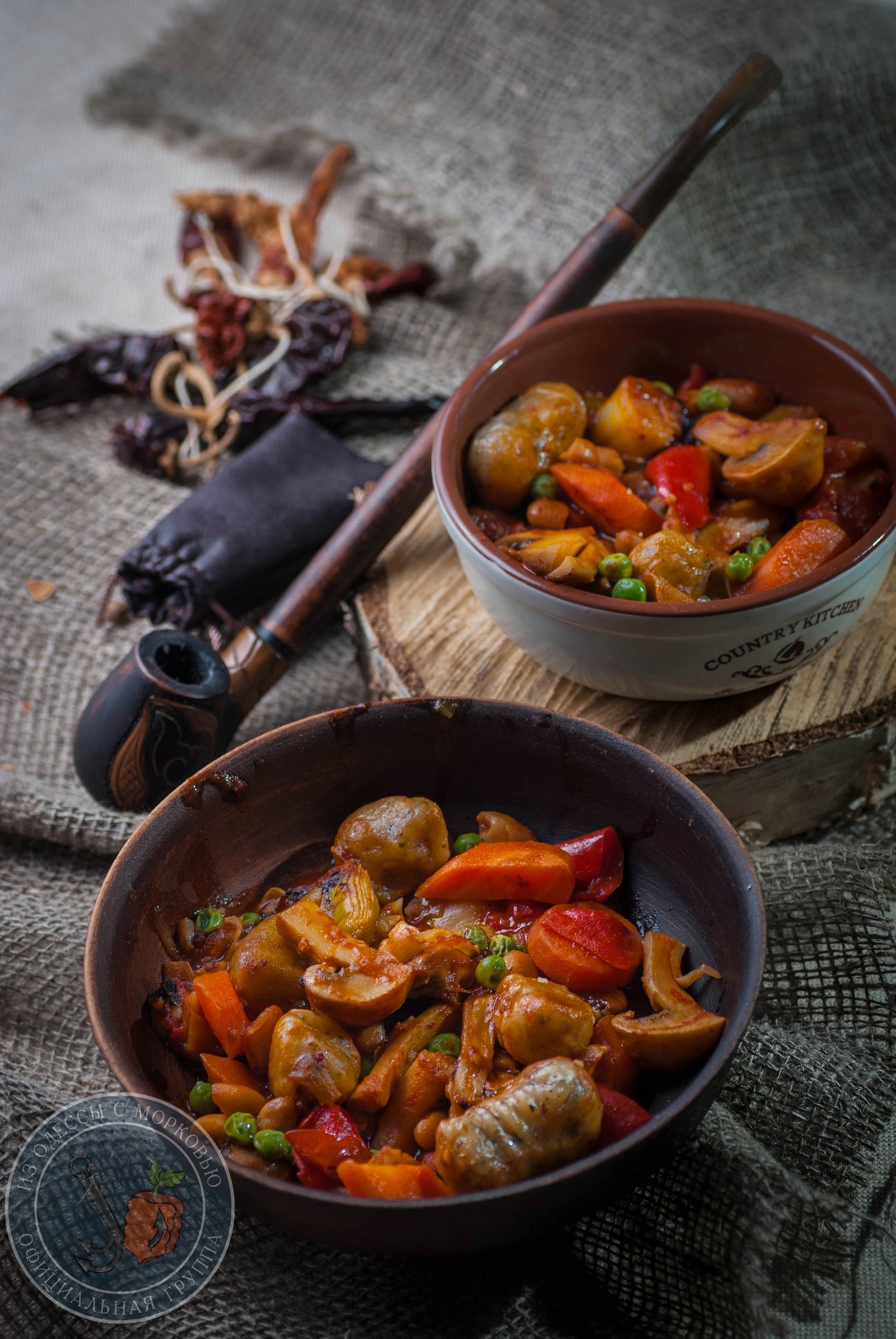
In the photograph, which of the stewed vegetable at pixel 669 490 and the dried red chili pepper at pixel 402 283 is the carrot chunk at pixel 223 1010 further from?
the dried red chili pepper at pixel 402 283

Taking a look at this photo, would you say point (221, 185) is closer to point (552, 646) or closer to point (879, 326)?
point (879, 326)

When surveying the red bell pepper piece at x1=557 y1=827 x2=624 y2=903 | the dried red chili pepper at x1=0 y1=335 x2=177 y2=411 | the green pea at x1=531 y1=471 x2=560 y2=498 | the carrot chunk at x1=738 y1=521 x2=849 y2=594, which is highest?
the carrot chunk at x1=738 y1=521 x2=849 y2=594

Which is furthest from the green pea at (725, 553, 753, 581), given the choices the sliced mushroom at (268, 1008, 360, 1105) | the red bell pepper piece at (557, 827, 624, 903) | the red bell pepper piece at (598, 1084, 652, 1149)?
the sliced mushroom at (268, 1008, 360, 1105)

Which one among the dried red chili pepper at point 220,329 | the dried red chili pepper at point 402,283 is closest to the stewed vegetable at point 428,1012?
the dried red chili pepper at point 220,329

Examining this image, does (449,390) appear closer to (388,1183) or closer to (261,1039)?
(261,1039)

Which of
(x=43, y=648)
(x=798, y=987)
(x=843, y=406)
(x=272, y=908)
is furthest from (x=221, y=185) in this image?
(x=798, y=987)

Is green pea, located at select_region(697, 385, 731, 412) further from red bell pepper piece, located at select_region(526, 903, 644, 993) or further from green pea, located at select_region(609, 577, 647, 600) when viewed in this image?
red bell pepper piece, located at select_region(526, 903, 644, 993)
